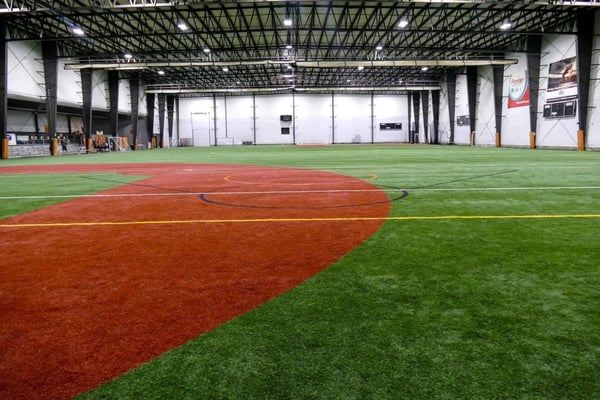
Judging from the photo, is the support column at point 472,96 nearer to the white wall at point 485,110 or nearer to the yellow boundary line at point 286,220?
the white wall at point 485,110

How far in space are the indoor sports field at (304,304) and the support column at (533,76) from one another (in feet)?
110

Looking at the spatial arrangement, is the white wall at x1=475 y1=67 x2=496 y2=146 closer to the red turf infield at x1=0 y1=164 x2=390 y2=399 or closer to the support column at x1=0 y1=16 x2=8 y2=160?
the red turf infield at x1=0 y1=164 x2=390 y2=399

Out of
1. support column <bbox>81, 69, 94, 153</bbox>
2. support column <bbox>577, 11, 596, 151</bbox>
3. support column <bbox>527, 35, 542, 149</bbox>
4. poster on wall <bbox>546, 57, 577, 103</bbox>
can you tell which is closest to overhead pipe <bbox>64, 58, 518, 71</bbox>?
support column <bbox>527, 35, 542, 149</bbox>

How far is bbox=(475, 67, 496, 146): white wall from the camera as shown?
44625mm

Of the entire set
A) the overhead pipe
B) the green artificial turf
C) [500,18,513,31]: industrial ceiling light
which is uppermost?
[500,18,513,31]: industrial ceiling light

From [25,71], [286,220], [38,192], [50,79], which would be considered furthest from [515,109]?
[25,71]

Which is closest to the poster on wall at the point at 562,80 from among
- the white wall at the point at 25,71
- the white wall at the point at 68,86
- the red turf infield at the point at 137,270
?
the red turf infield at the point at 137,270

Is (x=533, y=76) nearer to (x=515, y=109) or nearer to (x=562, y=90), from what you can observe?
(x=562, y=90)

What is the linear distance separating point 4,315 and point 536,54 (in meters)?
41.5

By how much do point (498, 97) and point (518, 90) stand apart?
3182 millimetres

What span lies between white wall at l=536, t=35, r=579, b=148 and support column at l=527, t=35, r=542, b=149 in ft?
1.04

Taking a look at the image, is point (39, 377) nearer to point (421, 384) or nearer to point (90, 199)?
point (421, 384)

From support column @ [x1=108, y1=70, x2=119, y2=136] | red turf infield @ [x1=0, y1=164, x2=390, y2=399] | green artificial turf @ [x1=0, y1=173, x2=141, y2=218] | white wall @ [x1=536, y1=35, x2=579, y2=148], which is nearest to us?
red turf infield @ [x1=0, y1=164, x2=390, y2=399]

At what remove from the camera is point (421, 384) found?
2.19 m
